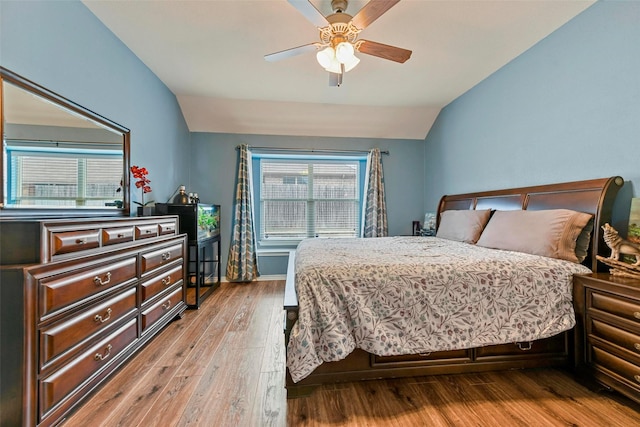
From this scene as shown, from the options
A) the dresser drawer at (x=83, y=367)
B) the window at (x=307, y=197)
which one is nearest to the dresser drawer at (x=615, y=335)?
the dresser drawer at (x=83, y=367)

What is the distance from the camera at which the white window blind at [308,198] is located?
4.60 m

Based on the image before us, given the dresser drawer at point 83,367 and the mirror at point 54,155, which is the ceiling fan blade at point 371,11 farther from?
the dresser drawer at point 83,367

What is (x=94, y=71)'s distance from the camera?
2182 mm

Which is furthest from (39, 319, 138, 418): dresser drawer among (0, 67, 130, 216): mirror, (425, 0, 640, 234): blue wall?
(425, 0, 640, 234): blue wall

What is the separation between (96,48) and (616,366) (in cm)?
423

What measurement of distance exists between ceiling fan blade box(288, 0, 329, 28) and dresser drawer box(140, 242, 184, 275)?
6.79 ft

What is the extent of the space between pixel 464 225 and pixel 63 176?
3.61 metres

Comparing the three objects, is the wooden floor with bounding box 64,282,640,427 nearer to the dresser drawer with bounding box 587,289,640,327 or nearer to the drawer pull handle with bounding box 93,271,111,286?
the dresser drawer with bounding box 587,289,640,327

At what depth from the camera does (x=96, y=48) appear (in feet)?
7.18

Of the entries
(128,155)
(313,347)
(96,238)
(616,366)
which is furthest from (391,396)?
(128,155)

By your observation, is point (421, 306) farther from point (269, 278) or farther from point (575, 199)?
point (269, 278)

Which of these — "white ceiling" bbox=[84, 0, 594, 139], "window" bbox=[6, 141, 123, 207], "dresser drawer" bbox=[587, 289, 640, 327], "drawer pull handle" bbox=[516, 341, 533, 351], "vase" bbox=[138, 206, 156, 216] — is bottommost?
"drawer pull handle" bbox=[516, 341, 533, 351]

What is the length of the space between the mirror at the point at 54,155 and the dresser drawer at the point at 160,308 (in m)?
0.89

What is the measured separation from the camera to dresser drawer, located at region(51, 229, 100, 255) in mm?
1338
